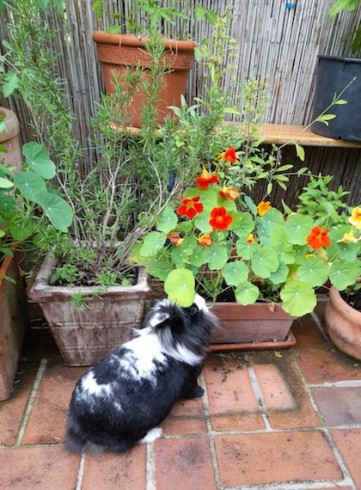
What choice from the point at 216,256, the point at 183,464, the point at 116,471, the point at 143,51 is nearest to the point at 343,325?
the point at 216,256

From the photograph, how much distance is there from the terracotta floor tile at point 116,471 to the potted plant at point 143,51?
129 centimetres

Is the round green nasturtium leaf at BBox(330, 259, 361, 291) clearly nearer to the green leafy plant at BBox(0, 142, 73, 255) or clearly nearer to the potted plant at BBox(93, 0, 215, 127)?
the potted plant at BBox(93, 0, 215, 127)

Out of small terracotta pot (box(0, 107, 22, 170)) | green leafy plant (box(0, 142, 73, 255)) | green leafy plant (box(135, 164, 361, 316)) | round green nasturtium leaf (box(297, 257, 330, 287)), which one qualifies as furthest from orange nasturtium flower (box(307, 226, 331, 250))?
small terracotta pot (box(0, 107, 22, 170))

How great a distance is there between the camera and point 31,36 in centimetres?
125

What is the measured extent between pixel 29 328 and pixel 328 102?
6.14ft

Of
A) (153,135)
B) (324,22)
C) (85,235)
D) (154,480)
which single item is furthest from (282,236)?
(324,22)

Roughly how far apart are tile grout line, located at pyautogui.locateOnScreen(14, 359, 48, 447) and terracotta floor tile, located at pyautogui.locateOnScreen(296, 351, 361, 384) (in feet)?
3.96

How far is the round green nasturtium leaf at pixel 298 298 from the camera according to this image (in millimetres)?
1531

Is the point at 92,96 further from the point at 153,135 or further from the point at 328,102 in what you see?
the point at 328,102

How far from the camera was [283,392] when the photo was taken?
1.62 meters

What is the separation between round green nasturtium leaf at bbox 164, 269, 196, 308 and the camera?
4.54 ft

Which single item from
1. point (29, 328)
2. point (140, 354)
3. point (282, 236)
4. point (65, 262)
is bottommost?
point (29, 328)

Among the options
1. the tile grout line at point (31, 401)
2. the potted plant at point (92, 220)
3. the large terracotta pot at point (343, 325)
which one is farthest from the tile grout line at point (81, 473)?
the large terracotta pot at point (343, 325)

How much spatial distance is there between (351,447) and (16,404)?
1.35 metres
